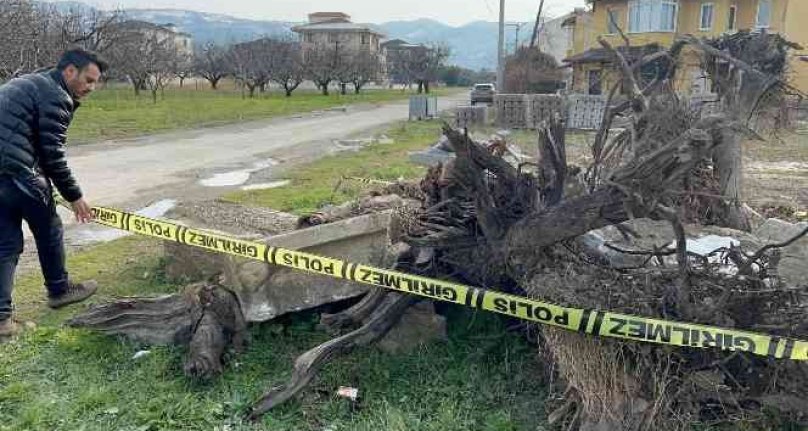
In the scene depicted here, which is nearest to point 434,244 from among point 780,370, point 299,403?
point 299,403

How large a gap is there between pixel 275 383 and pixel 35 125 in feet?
8.20

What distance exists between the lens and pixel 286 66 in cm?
4475

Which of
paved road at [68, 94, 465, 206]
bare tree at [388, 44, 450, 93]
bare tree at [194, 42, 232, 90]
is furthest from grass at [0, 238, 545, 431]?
bare tree at [388, 44, 450, 93]

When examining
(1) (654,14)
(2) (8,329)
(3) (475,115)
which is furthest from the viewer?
(1) (654,14)

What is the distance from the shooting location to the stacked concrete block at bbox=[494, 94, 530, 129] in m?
19.9

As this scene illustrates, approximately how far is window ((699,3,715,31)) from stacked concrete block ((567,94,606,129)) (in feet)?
56.8

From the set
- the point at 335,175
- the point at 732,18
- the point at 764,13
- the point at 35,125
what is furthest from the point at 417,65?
the point at 35,125

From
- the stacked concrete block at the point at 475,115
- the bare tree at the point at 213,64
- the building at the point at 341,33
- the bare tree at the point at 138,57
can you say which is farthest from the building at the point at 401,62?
the stacked concrete block at the point at 475,115

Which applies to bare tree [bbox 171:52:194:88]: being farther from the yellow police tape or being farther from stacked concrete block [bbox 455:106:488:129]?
the yellow police tape

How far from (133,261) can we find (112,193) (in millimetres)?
4046

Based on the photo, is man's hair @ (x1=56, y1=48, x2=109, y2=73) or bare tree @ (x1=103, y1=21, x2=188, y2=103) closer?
man's hair @ (x1=56, y1=48, x2=109, y2=73)

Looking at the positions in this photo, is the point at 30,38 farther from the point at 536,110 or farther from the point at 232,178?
the point at 536,110

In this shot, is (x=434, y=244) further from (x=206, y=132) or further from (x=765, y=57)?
(x=206, y=132)

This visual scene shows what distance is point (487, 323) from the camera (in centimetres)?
411
